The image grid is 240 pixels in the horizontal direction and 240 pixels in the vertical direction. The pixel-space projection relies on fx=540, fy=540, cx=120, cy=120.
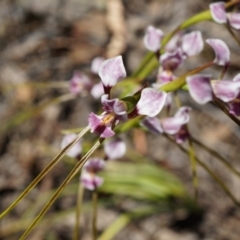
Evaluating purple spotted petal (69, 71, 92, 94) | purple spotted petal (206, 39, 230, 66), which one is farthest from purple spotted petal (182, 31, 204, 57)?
purple spotted petal (69, 71, 92, 94)

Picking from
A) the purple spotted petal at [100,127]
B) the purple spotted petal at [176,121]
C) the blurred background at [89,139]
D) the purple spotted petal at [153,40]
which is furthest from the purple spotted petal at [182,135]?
the blurred background at [89,139]

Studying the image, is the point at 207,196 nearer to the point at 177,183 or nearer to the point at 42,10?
the point at 177,183

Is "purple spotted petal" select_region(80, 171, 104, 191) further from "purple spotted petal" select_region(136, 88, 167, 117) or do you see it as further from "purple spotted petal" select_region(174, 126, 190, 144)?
"purple spotted petal" select_region(136, 88, 167, 117)

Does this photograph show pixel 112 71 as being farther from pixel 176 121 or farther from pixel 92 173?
pixel 92 173

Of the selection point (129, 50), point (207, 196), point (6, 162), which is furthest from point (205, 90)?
point (129, 50)

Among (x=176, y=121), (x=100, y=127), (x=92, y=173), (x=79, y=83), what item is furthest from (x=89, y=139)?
(x=100, y=127)
